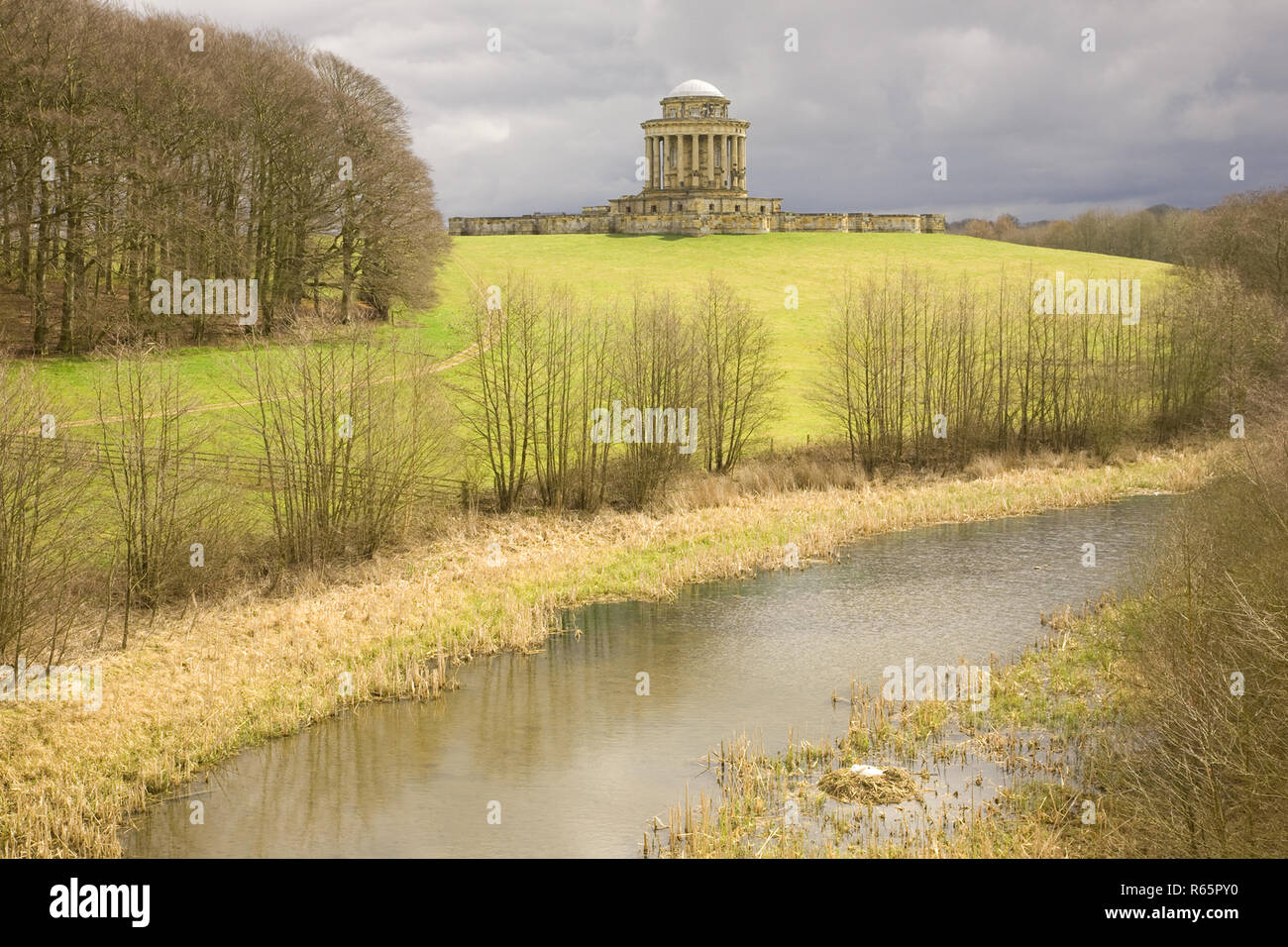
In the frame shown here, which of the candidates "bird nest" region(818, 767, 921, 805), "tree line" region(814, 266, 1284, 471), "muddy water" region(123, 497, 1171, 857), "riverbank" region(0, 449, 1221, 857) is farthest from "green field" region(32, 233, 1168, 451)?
"bird nest" region(818, 767, 921, 805)

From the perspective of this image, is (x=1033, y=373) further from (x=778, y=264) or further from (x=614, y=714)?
(x=778, y=264)

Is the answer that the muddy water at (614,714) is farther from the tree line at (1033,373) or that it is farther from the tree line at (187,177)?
the tree line at (187,177)

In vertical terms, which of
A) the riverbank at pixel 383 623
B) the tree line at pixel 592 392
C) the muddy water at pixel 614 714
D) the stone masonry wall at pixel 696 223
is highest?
the stone masonry wall at pixel 696 223

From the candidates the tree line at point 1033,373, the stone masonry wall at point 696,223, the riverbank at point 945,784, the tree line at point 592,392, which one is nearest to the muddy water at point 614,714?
the riverbank at point 945,784

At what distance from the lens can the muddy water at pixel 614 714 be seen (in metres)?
15.1

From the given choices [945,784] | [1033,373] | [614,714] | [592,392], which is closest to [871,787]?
[945,784]

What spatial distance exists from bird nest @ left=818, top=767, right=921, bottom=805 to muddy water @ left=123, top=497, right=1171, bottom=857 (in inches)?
→ 69.3

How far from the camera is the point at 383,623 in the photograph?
22953mm

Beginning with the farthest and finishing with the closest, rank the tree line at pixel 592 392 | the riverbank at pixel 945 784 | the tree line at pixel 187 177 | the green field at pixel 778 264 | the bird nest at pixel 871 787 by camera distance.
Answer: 1. the green field at pixel 778 264
2. the tree line at pixel 187 177
3. the tree line at pixel 592 392
4. the bird nest at pixel 871 787
5. the riverbank at pixel 945 784

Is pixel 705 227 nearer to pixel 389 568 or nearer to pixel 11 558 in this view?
pixel 389 568

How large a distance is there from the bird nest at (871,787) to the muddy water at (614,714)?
1761 millimetres

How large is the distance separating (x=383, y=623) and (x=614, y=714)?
6089mm

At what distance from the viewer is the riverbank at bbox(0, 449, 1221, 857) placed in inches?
632

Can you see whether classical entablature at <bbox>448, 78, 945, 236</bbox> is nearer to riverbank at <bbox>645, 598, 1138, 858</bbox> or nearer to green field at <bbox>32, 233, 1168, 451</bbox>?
green field at <bbox>32, 233, 1168, 451</bbox>
